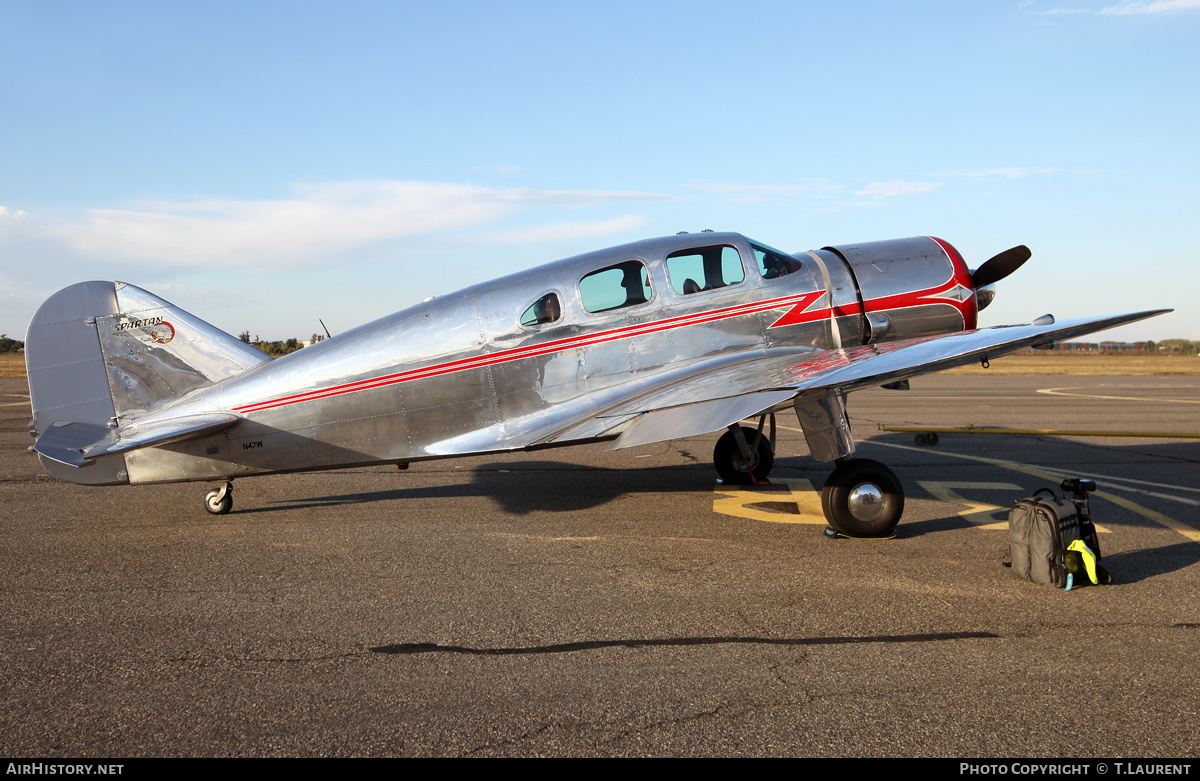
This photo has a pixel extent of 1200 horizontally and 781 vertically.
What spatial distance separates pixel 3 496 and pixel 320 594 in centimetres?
677

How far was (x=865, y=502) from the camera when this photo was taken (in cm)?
697

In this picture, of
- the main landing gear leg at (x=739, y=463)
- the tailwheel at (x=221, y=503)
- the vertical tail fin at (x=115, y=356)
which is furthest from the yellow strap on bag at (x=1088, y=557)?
the tailwheel at (x=221, y=503)

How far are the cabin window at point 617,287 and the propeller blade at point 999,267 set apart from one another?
4126 mm

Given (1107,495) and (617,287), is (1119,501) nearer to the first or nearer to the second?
(1107,495)

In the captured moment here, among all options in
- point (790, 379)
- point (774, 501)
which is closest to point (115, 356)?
point (790, 379)

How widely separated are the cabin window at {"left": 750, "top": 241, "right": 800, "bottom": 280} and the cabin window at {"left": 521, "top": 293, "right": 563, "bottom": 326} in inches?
92.1

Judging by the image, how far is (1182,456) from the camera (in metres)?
11.6

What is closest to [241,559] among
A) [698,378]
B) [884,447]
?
[698,378]

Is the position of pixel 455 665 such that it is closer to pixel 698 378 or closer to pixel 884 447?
pixel 698 378

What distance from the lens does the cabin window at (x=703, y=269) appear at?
27.2 feet

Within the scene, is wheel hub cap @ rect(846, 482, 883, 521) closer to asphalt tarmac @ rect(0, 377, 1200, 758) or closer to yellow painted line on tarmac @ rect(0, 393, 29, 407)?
asphalt tarmac @ rect(0, 377, 1200, 758)

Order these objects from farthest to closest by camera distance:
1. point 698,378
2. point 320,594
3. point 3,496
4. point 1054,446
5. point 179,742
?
point 1054,446
point 3,496
point 698,378
point 320,594
point 179,742

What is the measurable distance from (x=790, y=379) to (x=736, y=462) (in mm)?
3082

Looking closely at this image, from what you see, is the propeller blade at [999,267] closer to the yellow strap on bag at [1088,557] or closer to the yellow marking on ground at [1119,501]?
the yellow marking on ground at [1119,501]
